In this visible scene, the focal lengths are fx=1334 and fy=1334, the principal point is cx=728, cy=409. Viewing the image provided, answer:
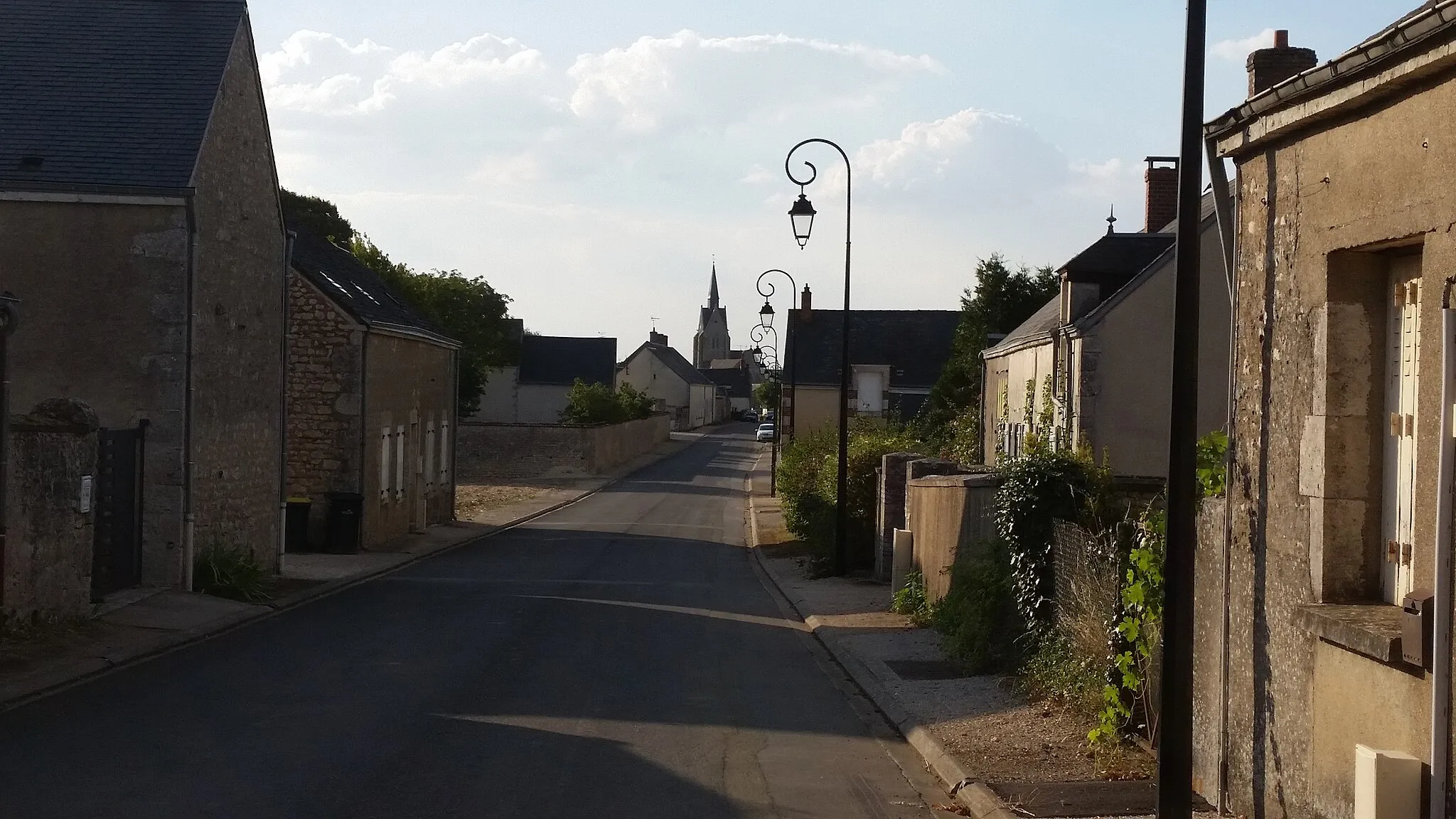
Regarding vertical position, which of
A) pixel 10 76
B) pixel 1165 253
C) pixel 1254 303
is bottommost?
pixel 1254 303

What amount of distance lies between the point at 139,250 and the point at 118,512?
3.26 metres

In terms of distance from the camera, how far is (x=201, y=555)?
17.5m

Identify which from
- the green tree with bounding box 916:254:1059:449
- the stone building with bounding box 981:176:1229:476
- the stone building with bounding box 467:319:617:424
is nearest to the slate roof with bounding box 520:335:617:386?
the stone building with bounding box 467:319:617:424

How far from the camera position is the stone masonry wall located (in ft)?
85.4

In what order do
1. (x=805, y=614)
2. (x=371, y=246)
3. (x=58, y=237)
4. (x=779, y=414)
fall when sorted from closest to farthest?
(x=58, y=237), (x=805, y=614), (x=779, y=414), (x=371, y=246)

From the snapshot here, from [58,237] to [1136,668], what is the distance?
1403 cm

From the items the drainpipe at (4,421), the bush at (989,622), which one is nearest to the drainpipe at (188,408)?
the drainpipe at (4,421)

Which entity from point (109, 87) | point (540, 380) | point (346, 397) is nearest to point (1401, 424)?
point (109, 87)

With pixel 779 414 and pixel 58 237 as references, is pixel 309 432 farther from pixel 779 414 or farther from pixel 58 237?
pixel 779 414

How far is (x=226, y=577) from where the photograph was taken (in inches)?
685

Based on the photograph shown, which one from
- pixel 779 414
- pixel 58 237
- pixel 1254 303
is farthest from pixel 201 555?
pixel 779 414

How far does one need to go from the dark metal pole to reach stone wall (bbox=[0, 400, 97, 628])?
10.1 metres

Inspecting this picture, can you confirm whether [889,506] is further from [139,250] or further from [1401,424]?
[1401,424]

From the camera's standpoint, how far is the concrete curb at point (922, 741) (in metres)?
7.48
